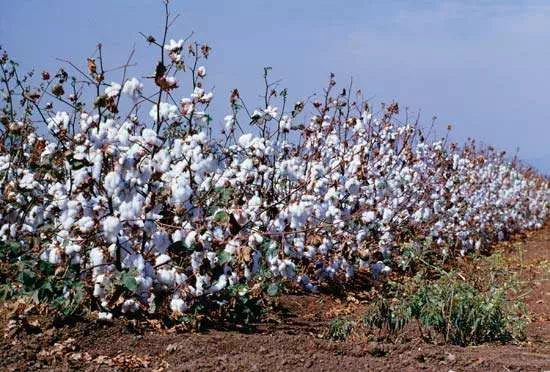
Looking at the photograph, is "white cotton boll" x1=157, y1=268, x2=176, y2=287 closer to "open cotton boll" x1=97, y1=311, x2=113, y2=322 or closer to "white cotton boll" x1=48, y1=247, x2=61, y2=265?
"open cotton boll" x1=97, y1=311, x2=113, y2=322

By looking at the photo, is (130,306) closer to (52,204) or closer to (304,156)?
(52,204)

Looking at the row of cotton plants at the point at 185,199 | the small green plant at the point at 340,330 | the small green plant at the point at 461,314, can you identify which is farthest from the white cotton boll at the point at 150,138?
the small green plant at the point at 461,314

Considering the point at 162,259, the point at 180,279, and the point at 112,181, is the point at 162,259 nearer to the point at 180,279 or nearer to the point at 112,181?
the point at 180,279

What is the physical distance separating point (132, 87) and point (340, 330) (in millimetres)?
2192

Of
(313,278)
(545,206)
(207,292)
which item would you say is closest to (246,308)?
(207,292)

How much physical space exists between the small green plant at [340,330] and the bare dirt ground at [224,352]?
4.2 inches

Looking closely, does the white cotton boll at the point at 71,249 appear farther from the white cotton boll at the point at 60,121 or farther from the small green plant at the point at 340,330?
the small green plant at the point at 340,330

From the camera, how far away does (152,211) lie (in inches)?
169

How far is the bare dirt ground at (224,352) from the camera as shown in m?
3.74

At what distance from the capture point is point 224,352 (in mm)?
4016

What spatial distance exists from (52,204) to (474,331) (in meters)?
3.14

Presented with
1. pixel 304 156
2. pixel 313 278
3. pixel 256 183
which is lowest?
pixel 313 278

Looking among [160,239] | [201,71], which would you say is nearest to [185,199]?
[160,239]

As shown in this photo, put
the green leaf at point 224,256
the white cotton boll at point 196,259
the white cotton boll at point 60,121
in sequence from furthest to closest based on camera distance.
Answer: the white cotton boll at point 60,121, the white cotton boll at point 196,259, the green leaf at point 224,256
